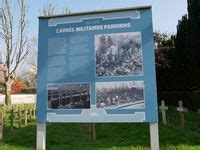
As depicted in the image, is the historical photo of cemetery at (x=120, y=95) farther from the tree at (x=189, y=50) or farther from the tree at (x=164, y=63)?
the tree at (x=164, y=63)

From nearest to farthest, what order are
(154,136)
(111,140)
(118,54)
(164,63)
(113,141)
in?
(154,136)
(118,54)
(113,141)
(111,140)
(164,63)

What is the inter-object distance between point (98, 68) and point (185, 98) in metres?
18.4

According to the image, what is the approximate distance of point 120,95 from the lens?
6023 mm

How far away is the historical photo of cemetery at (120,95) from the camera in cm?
595

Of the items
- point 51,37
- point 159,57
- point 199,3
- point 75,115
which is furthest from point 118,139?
point 159,57

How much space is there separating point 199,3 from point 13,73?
21.0 meters

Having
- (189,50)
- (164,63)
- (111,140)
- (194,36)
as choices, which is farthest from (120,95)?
(164,63)

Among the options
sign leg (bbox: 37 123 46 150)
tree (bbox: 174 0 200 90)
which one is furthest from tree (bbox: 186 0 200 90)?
sign leg (bbox: 37 123 46 150)

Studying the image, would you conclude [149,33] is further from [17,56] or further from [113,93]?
[17,56]

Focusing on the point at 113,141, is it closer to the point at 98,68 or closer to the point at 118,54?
the point at 98,68

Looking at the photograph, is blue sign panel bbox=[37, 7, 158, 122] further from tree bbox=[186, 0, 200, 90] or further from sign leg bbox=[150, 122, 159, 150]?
tree bbox=[186, 0, 200, 90]

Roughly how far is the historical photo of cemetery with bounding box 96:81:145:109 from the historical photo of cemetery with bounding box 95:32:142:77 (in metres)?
0.20

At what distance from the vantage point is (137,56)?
6086 mm

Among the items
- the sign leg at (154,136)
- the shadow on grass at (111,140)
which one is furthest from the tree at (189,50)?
the sign leg at (154,136)
